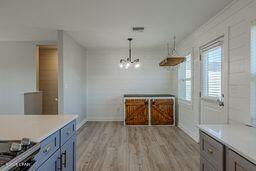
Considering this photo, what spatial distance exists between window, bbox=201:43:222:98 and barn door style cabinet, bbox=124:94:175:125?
245cm

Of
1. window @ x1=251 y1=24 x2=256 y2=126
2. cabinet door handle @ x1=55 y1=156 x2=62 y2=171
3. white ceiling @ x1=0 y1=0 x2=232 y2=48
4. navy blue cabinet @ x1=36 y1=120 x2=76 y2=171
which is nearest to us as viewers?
navy blue cabinet @ x1=36 y1=120 x2=76 y2=171

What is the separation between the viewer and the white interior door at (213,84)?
11.3 feet

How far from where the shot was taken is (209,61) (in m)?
4.15

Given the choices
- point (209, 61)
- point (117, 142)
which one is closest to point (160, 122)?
point (117, 142)

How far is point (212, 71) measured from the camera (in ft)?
13.0

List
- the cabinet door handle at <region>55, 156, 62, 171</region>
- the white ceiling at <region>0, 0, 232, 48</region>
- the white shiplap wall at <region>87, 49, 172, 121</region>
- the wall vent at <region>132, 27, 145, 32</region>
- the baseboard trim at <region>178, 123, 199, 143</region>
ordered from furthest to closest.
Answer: the white shiplap wall at <region>87, 49, 172, 121</region> → the baseboard trim at <region>178, 123, 199, 143</region> → the wall vent at <region>132, 27, 145, 32</region> → the white ceiling at <region>0, 0, 232, 48</region> → the cabinet door handle at <region>55, 156, 62, 171</region>

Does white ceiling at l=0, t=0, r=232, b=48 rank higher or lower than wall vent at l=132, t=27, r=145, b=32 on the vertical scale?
higher

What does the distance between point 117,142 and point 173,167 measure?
5.60 feet

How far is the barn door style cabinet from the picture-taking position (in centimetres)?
676

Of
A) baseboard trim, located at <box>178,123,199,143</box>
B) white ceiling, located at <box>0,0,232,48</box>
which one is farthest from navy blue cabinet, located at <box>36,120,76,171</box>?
baseboard trim, located at <box>178,123,199,143</box>

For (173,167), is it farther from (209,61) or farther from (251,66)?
(209,61)

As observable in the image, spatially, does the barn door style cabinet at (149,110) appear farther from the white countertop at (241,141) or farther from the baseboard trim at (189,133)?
the white countertop at (241,141)

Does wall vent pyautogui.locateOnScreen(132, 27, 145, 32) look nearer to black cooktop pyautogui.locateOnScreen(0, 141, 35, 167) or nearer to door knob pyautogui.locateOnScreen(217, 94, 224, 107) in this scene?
door knob pyautogui.locateOnScreen(217, 94, 224, 107)

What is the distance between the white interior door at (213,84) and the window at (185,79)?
3.35 ft
